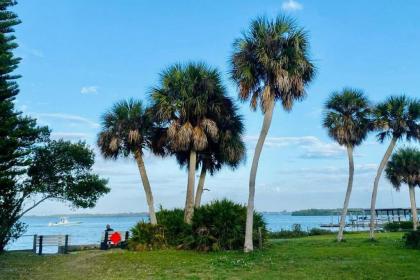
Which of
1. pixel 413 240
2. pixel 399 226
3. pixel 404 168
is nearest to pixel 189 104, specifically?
pixel 413 240

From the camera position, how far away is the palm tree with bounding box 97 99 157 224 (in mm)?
→ 21344

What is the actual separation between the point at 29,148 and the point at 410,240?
16900 mm

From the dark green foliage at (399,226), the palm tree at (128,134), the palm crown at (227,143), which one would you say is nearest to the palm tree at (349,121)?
the palm crown at (227,143)

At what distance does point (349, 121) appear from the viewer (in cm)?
2516

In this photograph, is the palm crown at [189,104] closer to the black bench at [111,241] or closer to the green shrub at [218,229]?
the green shrub at [218,229]

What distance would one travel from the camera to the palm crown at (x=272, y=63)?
17.8 m

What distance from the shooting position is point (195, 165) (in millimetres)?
Answer: 22000

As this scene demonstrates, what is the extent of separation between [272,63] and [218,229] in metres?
7.08

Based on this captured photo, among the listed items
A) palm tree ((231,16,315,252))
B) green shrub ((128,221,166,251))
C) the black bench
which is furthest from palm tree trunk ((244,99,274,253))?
the black bench

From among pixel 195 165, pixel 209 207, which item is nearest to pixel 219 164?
pixel 195 165

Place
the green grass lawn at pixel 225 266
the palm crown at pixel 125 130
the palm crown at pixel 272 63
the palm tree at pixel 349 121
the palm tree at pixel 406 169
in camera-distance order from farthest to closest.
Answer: the palm tree at pixel 406 169 → the palm tree at pixel 349 121 → the palm crown at pixel 125 130 → the palm crown at pixel 272 63 → the green grass lawn at pixel 225 266

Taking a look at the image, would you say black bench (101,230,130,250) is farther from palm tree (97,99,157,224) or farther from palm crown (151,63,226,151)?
palm crown (151,63,226,151)

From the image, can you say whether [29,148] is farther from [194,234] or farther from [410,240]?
[410,240]

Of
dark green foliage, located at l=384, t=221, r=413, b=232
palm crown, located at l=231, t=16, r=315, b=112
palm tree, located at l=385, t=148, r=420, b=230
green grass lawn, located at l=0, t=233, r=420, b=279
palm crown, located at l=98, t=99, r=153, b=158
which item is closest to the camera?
green grass lawn, located at l=0, t=233, r=420, b=279
